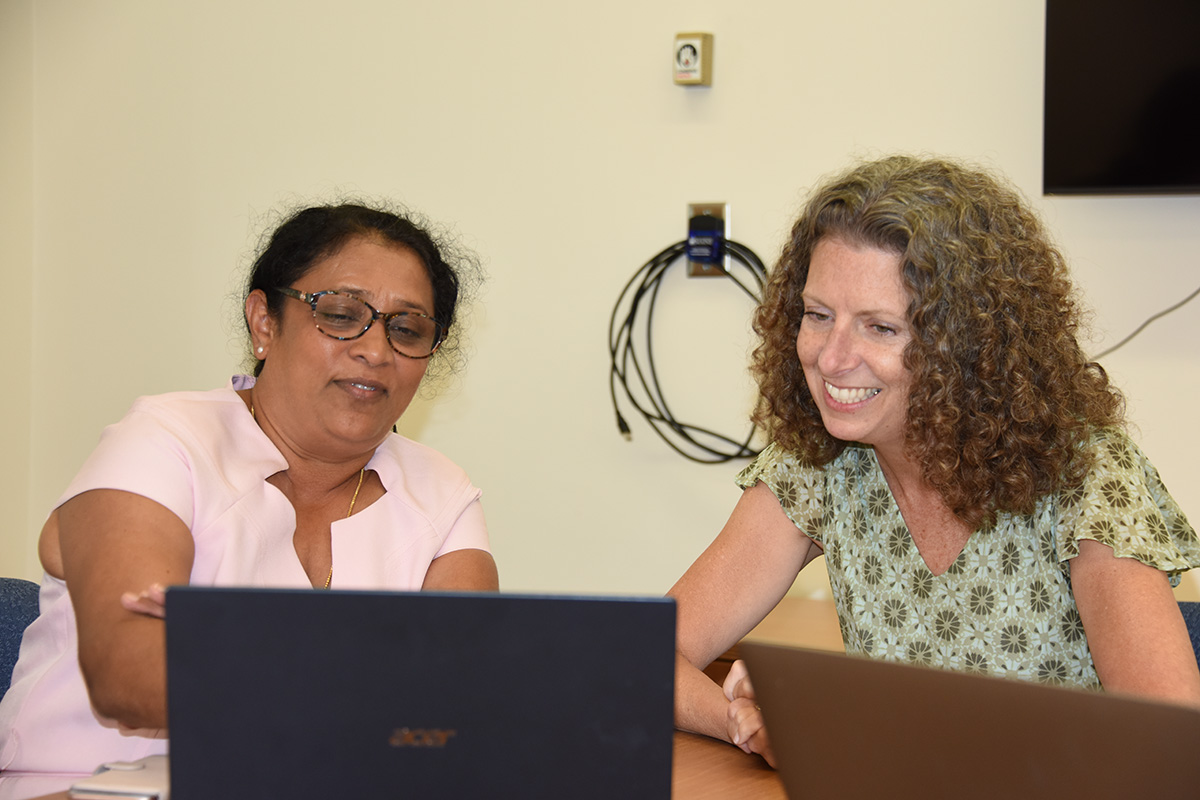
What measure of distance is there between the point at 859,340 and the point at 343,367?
27.8 inches

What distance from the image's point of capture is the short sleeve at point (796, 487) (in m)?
1.59

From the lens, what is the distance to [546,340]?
2.66m

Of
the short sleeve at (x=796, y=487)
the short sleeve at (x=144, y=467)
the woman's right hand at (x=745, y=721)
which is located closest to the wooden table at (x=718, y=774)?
the woman's right hand at (x=745, y=721)

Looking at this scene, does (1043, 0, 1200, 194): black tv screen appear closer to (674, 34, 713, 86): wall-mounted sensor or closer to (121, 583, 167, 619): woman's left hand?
(674, 34, 713, 86): wall-mounted sensor

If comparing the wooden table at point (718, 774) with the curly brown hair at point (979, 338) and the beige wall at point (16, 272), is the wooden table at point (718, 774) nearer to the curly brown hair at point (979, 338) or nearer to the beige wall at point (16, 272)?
the curly brown hair at point (979, 338)

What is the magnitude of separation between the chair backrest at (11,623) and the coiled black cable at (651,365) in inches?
55.4

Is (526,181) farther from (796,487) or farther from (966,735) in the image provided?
(966,735)

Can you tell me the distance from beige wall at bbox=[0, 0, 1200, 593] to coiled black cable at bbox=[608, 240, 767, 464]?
4cm

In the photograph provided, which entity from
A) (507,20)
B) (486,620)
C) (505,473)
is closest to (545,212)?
(507,20)

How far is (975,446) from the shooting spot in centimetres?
136

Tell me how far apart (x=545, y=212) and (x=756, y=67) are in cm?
61

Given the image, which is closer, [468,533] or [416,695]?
[416,695]

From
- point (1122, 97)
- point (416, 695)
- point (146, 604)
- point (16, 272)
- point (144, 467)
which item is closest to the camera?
point (416, 695)

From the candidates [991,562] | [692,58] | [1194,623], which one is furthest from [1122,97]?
[991,562]
